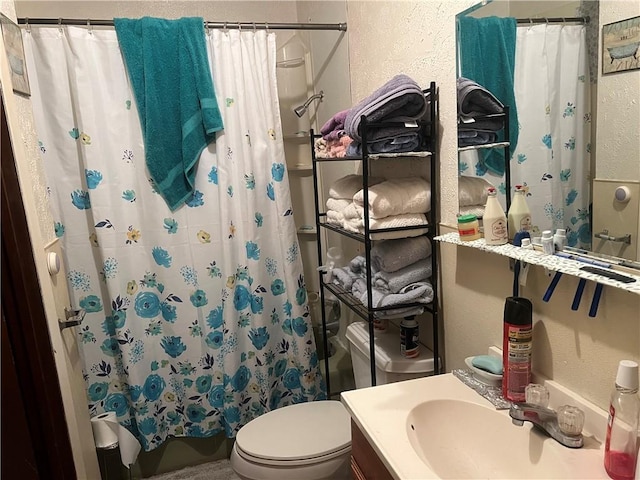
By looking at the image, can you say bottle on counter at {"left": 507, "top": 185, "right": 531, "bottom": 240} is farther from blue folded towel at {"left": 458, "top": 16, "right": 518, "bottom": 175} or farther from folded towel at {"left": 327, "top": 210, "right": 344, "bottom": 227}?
folded towel at {"left": 327, "top": 210, "right": 344, "bottom": 227}

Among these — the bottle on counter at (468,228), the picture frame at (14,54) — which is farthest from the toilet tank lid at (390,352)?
the picture frame at (14,54)

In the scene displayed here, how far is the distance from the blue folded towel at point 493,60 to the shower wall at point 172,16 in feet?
2.94

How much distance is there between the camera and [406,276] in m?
1.52

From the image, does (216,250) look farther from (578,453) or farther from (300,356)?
(578,453)

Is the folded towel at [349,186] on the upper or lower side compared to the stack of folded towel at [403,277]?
upper

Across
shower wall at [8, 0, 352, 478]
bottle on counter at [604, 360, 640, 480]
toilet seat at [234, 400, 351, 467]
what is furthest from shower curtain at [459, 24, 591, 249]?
shower wall at [8, 0, 352, 478]

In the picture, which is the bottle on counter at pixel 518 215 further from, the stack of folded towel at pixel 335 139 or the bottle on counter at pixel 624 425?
the stack of folded towel at pixel 335 139

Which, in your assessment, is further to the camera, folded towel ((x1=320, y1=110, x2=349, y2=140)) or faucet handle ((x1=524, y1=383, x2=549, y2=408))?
folded towel ((x1=320, y1=110, x2=349, y2=140))

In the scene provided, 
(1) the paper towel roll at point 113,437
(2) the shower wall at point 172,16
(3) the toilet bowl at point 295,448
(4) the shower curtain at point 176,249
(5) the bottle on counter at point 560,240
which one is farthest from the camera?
(4) the shower curtain at point 176,249

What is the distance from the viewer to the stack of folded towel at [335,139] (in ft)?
5.37

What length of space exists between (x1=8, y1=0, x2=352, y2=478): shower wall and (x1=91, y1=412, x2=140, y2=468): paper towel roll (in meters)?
0.13

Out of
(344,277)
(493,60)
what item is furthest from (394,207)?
(493,60)

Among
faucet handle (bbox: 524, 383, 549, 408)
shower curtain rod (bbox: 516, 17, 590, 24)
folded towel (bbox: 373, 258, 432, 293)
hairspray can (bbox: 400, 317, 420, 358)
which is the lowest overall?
hairspray can (bbox: 400, 317, 420, 358)

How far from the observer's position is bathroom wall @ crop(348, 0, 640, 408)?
93 centimetres
